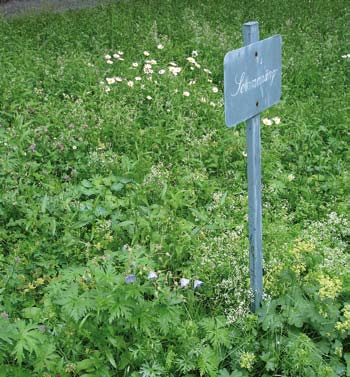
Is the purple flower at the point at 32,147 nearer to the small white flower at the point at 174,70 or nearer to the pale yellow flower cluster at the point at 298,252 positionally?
the small white flower at the point at 174,70

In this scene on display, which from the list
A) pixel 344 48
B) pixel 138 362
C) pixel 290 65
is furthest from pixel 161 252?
pixel 344 48

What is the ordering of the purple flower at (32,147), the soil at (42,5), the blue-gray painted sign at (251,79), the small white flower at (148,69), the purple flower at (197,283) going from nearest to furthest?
the blue-gray painted sign at (251,79) < the purple flower at (197,283) < the purple flower at (32,147) < the small white flower at (148,69) < the soil at (42,5)

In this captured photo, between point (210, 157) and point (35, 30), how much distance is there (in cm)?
468

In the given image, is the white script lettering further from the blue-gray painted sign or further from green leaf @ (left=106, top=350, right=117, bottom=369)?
green leaf @ (left=106, top=350, right=117, bottom=369)

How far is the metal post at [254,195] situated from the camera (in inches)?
105

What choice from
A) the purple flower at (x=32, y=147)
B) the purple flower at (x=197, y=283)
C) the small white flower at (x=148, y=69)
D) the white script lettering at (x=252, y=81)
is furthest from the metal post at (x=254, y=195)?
the small white flower at (x=148, y=69)

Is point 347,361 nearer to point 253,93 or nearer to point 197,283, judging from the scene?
point 197,283

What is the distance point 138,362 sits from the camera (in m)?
2.56

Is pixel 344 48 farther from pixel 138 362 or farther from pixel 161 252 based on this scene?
pixel 138 362

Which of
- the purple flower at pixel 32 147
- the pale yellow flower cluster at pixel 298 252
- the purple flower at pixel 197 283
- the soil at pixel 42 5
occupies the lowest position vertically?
the purple flower at pixel 197 283

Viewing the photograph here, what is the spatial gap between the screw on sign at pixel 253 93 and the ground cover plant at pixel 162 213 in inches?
8.7

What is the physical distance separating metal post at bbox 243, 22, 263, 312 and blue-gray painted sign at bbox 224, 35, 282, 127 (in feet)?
0.21

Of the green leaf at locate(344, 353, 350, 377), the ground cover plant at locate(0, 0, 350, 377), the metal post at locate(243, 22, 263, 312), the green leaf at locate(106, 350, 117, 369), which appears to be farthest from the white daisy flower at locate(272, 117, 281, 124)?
the green leaf at locate(106, 350, 117, 369)

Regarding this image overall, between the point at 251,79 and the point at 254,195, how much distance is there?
0.61 meters
